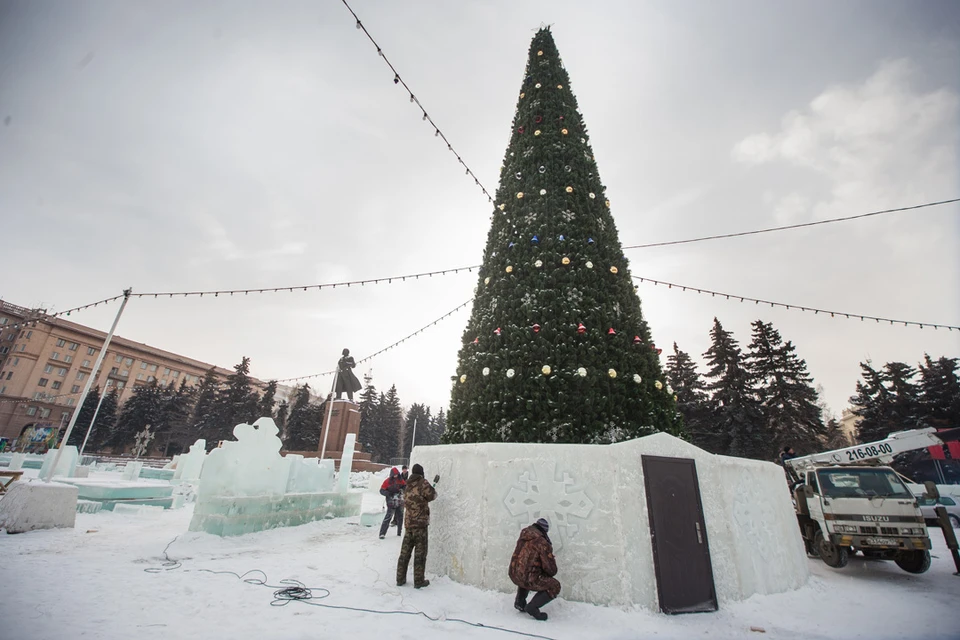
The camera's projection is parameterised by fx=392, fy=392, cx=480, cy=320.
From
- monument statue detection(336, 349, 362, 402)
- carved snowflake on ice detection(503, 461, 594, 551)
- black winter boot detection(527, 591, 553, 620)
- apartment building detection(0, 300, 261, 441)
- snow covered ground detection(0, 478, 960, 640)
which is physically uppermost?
apartment building detection(0, 300, 261, 441)

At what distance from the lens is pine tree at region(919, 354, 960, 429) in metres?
26.0

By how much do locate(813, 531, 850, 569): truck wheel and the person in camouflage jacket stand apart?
8.85 meters

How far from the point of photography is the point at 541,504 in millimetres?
5645

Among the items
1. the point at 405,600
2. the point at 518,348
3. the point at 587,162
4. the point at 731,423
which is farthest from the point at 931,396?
the point at 405,600

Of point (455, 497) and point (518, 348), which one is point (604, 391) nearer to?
point (518, 348)

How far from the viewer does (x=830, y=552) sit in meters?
8.66


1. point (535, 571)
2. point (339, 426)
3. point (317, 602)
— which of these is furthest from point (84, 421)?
point (535, 571)

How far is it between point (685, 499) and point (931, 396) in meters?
35.8

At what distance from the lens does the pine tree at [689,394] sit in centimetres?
2725

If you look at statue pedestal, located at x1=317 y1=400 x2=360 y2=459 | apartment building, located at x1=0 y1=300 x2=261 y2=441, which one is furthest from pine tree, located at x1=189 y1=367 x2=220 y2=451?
statue pedestal, located at x1=317 y1=400 x2=360 y2=459

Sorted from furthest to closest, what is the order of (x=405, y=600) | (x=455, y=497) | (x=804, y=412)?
(x=804, y=412) → (x=455, y=497) → (x=405, y=600)

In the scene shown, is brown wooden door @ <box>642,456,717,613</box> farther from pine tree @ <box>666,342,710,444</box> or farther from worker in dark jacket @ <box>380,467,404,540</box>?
pine tree @ <box>666,342,710,444</box>

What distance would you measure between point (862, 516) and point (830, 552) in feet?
4.30

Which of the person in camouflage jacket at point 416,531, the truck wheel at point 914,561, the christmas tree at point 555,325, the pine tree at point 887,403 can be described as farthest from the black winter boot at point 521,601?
the pine tree at point 887,403
